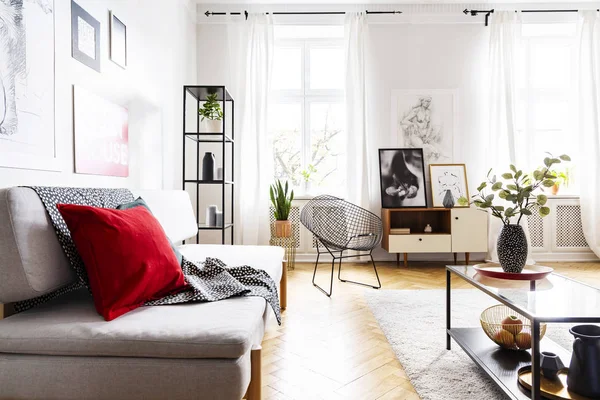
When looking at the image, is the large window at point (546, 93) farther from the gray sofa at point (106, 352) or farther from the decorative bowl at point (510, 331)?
the gray sofa at point (106, 352)

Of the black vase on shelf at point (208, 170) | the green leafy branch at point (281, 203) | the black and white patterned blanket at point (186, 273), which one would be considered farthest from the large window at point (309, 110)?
the black and white patterned blanket at point (186, 273)

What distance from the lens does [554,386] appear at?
1401 millimetres

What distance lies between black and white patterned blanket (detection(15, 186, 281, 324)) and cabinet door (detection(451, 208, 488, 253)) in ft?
9.23

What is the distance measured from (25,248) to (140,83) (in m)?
1.99

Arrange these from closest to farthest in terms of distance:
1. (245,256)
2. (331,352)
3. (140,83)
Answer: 1. (331,352)
2. (245,256)
3. (140,83)

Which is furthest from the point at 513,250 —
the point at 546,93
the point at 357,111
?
the point at 546,93

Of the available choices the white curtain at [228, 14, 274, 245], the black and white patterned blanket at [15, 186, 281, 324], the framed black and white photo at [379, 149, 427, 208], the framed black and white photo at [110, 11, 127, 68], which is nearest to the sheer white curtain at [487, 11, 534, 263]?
the framed black and white photo at [379, 149, 427, 208]

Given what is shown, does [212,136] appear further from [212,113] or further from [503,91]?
[503,91]

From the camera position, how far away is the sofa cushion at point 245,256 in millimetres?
2138

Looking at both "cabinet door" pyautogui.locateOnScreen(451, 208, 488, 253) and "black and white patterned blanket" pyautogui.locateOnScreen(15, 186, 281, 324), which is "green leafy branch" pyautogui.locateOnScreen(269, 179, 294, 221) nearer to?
"cabinet door" pyautogui.locateOnScreen(451, 208, 488, 253)

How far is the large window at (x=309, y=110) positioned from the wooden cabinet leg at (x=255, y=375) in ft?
11.3

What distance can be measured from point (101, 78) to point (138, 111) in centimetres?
54

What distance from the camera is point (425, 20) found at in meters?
4.49

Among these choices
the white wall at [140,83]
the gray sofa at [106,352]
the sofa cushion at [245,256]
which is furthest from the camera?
the sofa cushion at [245,256]
